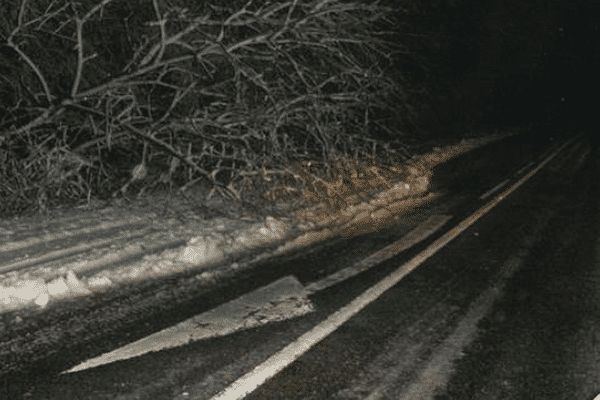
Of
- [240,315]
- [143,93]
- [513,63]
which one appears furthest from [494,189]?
[513,63]

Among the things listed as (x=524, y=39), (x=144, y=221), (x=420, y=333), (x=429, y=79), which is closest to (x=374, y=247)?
(x=420, y=333)

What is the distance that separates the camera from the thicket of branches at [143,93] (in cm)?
671

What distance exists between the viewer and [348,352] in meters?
3.16

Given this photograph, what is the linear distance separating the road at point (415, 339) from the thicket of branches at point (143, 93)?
268 centimetres

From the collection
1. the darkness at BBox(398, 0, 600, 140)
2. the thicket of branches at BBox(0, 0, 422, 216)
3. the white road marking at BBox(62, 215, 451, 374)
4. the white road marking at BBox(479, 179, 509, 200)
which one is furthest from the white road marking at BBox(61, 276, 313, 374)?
the darkness at BBox(398, 0, 600, 140)

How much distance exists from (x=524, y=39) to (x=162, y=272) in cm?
3614

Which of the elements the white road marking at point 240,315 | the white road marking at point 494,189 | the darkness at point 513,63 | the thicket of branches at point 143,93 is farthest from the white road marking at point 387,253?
the darkness at point 513,63

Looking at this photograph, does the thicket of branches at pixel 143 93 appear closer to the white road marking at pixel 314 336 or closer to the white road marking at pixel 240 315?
the white road marking at pixel 240 315

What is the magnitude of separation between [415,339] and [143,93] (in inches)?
245

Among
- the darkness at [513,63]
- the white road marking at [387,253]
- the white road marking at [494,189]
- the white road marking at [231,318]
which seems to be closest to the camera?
the white road marking at [231,318]

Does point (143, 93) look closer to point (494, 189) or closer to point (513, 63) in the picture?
point (494, 189)

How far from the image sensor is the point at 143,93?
26.0 ft

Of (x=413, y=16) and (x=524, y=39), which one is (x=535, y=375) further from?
(x=524, y=39)

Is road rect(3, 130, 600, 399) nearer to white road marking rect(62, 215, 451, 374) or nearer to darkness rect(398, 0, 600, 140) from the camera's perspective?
white road marking rect(62, 215, 451, 374)
